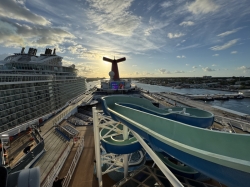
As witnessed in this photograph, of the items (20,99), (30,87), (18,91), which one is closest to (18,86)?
(18,91)

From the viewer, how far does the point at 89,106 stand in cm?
2741

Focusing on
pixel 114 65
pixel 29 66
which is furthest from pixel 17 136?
pixel 29 66

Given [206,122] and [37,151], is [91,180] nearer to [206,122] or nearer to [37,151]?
[37,151]

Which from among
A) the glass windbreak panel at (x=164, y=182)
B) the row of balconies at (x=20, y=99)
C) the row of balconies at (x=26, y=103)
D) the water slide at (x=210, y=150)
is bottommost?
the glass windbreak panel at (x=164, y=182)

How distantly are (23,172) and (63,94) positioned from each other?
47194 mm

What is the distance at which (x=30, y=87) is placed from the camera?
3359 centimetres

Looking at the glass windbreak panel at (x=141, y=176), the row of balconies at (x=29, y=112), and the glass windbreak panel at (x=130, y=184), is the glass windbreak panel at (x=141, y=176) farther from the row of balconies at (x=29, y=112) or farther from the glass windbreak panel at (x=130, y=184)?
the row of balconies at (x=29, y=112)

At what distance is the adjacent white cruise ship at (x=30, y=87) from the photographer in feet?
91.4

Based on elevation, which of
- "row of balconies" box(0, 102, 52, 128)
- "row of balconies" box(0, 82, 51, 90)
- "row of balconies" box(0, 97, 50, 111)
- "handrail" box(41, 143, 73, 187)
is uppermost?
"row of balconies" box(0, 82, 51, 90)

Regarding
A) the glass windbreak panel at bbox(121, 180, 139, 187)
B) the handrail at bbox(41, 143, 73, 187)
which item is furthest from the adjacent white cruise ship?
the glass windbreak panel at bbox(121, 180, 139, 187)

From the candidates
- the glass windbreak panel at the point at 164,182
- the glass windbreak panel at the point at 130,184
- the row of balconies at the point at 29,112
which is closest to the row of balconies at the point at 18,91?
the row of balconies at the point at 29,112

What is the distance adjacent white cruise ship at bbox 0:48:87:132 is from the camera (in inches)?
1097

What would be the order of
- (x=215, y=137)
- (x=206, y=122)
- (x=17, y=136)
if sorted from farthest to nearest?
(x=17, y=136), (x=206, y=122), (x=215, y=137)

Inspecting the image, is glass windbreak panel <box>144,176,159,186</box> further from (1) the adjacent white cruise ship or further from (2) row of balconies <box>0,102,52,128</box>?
(2) row of balconies <box>0,102,52,128</box>
